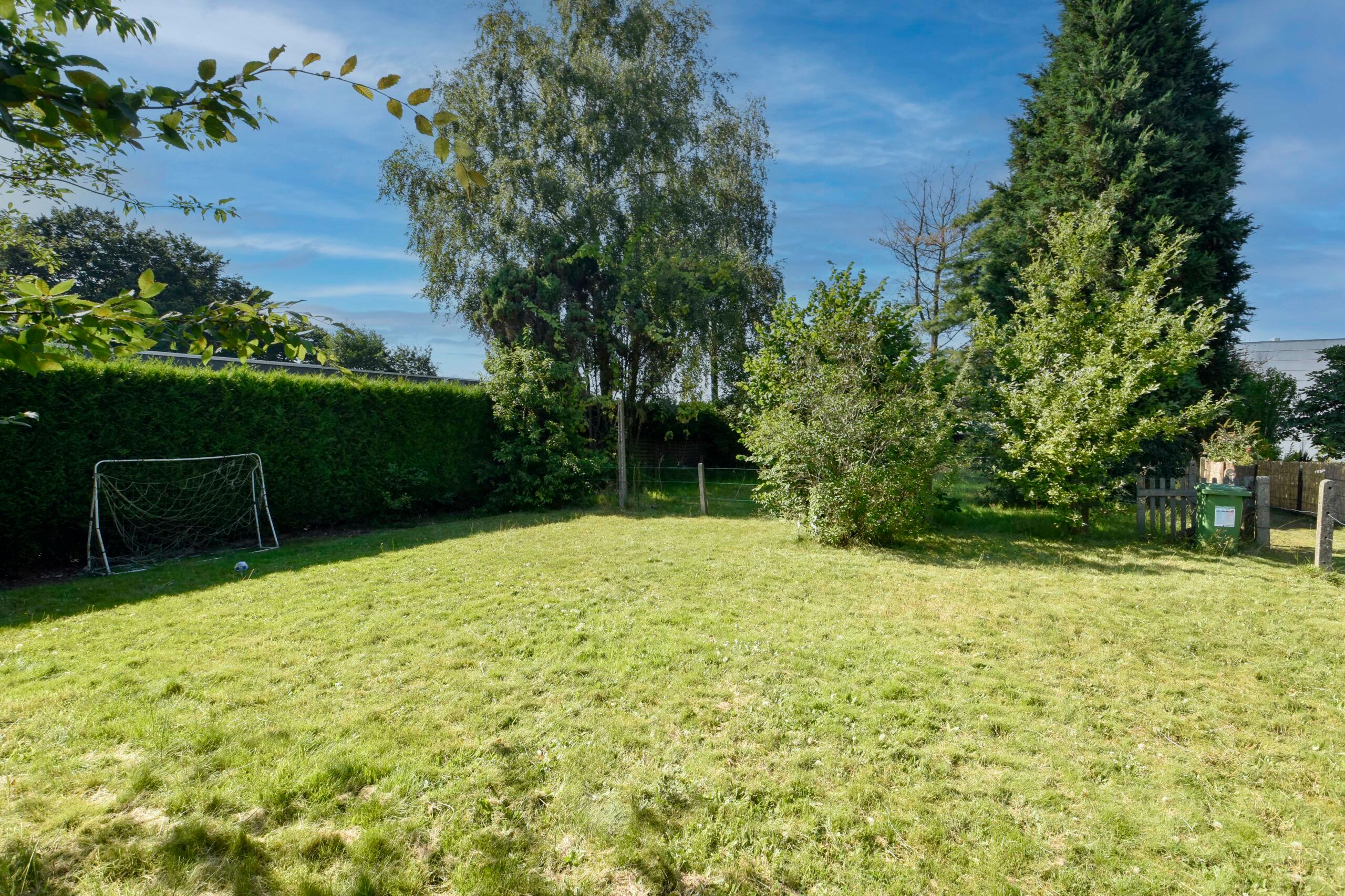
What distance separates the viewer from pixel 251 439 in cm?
923

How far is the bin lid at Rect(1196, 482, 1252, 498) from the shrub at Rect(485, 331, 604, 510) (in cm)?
976

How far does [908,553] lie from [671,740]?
5.76 meters

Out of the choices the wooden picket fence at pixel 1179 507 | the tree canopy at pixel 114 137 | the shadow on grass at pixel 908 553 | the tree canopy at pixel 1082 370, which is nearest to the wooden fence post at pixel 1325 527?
the shadow on grass at pixel 908 553

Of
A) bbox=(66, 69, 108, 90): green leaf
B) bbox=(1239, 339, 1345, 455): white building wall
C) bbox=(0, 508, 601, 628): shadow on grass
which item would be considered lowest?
bbox=(0, 508, 601, 628): shadow on grass

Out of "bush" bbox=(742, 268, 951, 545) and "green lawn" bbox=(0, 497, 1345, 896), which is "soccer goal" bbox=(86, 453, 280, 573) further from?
"bush" bbox=(742, 268, 951, 545)

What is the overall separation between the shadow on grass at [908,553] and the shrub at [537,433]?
37.5 inches

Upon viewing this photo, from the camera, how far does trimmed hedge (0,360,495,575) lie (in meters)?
7.07

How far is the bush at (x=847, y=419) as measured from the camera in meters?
8.12

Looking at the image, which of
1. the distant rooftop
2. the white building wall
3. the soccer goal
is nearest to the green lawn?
the soccer goal

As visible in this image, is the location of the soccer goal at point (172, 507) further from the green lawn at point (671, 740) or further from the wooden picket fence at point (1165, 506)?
the wooden picket fence at point (1165, 506)

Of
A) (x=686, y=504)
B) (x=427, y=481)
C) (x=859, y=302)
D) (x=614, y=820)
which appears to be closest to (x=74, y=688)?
(x=614, y=820)

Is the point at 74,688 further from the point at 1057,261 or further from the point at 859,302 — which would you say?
the point at 1057,261

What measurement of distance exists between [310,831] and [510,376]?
34.5 feet

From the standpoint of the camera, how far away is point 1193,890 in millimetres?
2186
